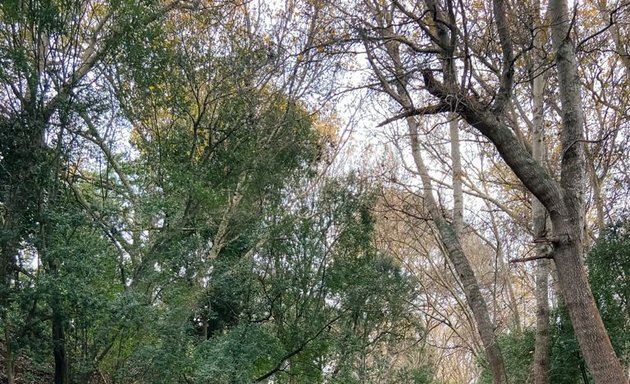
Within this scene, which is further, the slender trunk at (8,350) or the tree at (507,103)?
the slender trunk at (8,350)

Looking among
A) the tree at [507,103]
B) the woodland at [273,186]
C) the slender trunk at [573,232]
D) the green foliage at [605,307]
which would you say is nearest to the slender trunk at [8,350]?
the woodland at [273,186]

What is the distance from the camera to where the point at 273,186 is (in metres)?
7.61

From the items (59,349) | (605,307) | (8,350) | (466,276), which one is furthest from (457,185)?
(8,350)

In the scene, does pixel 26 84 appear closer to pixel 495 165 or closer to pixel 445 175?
pixel 445 175

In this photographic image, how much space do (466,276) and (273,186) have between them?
315 centimetres

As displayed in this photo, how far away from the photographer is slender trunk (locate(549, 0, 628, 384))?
3.98 meters

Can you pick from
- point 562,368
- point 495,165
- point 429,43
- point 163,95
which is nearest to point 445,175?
point 495,165

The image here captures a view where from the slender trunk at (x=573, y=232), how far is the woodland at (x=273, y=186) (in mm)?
20

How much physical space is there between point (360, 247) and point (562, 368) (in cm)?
334

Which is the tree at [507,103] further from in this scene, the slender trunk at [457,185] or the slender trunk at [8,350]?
the slender trunk at [8,350]

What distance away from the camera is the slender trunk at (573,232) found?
3.98 meters

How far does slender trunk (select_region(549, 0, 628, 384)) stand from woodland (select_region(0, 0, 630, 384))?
2cm

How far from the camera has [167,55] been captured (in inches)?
237

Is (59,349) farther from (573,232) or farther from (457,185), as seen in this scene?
(457,185)
